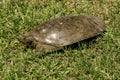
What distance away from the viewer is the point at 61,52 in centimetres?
532

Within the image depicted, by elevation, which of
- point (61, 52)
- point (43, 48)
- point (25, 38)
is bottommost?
point (61, 52)

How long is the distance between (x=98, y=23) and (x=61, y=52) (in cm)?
90

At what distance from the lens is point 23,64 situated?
5129 millimetres

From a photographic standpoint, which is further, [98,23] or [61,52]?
[98,23]

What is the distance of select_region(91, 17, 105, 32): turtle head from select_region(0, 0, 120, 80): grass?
118 millimetres

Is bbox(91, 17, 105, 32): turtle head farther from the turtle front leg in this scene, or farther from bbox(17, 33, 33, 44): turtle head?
bbox(17, 33, 33, 44): turtle head

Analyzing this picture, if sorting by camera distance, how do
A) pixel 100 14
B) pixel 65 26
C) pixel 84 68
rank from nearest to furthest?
pixel 84 68, pixel 65 26, pixel 100 14

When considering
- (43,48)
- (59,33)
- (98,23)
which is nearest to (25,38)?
(43,48)

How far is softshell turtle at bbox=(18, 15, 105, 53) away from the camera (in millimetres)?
5152

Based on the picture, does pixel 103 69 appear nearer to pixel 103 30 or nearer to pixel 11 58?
pixel 103 30

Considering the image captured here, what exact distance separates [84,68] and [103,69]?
0.31m

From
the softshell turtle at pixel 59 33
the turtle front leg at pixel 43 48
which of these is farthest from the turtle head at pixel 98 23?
the turtle front leg at pixel 43 48

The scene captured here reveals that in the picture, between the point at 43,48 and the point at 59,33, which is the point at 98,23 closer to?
the point at 59,33

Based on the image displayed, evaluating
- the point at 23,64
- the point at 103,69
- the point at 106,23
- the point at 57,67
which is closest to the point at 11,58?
the point at 23,64
